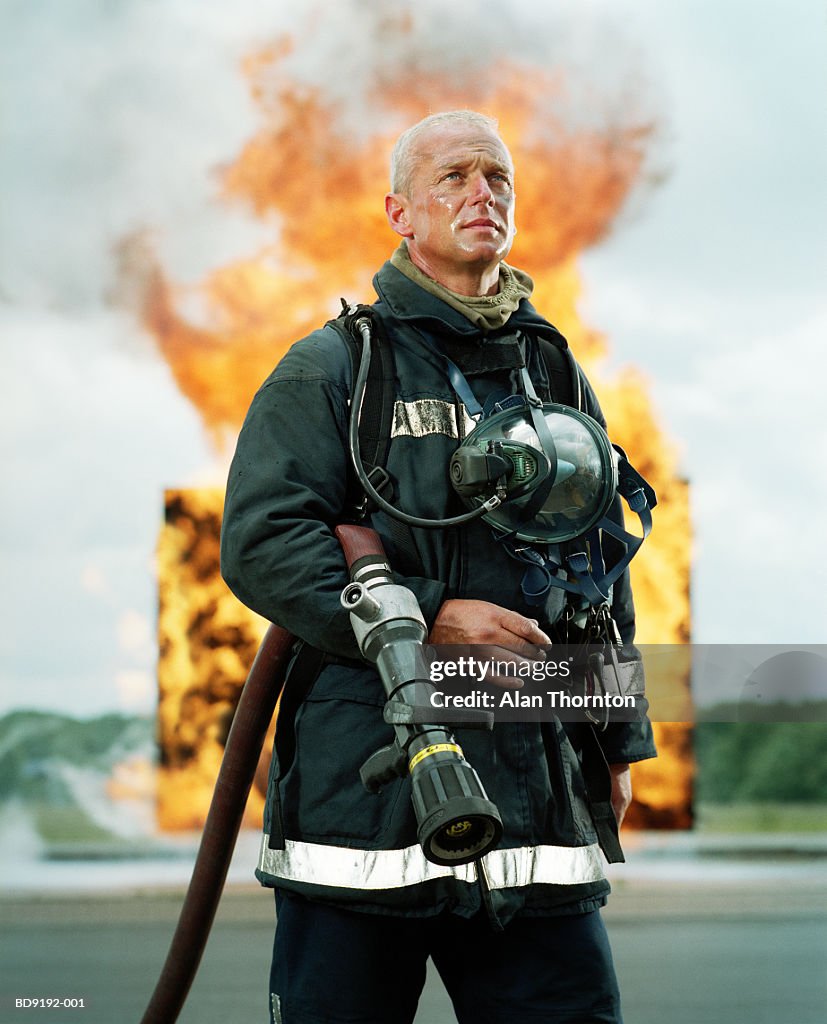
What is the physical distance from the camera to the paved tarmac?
16.4ft

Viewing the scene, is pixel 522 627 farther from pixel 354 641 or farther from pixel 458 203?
pixel 458 203

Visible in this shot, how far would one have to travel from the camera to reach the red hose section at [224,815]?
2195mm

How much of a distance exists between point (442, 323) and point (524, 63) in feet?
34.5

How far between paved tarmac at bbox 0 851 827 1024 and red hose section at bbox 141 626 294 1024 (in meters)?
2.41

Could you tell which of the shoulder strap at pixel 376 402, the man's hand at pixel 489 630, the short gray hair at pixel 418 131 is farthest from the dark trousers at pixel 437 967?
the short gray hair at pixel 418 131

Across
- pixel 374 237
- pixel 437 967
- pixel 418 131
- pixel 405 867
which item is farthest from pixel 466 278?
pixel 374 237

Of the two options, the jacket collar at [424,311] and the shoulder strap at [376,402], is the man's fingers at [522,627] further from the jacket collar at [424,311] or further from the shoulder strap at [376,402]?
the jacket collar at [424,311]

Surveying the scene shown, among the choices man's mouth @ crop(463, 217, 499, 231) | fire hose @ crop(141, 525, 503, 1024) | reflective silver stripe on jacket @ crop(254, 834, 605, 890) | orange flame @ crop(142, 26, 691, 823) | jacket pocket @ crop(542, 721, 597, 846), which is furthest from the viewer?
orange flame @ crop(142, 26, 691, 823)

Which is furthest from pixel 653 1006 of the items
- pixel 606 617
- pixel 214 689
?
pixel 214 689

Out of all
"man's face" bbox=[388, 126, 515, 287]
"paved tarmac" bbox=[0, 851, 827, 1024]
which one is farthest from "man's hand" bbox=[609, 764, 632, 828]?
"paved tarmac" bbox=[0, 851, 827, 1024]

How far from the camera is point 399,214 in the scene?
209 cm

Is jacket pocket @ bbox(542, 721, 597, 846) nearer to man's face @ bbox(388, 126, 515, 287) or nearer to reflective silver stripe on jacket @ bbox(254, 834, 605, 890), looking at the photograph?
reflective silver stripe on jacket @ bbox(254, 834, 605, 890)

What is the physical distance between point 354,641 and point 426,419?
361 millimetres

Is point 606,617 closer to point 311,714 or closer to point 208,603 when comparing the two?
point 311,714
